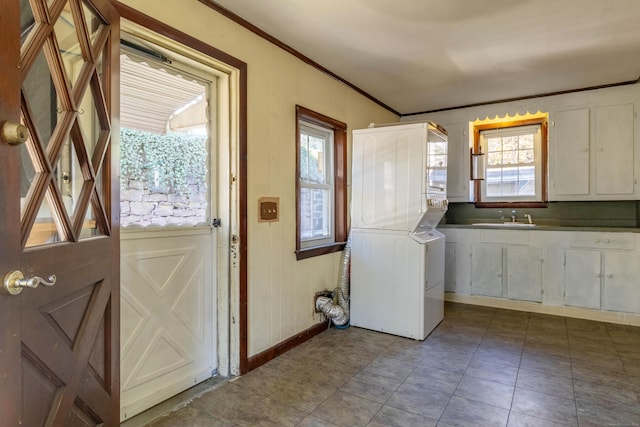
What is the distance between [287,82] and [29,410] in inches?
102

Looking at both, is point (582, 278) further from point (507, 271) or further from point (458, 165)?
point (458, 165)

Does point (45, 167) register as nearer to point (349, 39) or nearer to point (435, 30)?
point (349, 39)

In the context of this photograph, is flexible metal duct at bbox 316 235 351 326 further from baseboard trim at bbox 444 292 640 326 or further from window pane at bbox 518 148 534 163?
window pane at bbox 518 148 534 163

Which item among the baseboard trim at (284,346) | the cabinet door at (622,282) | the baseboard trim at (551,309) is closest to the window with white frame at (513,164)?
the cabinet door at (622,282)

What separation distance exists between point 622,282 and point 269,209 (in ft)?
12.0

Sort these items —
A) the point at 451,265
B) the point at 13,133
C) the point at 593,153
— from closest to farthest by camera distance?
the point at 13,133
the point at 593,153
the point at 451,265

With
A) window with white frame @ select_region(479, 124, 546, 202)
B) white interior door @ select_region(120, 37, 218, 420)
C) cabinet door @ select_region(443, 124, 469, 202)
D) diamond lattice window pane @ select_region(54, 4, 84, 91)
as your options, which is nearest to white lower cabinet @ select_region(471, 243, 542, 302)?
cabinet door @ select_region(443, 124, 469, 202)

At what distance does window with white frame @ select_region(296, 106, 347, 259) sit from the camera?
325 centimetres

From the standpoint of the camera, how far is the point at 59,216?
49.0 inches

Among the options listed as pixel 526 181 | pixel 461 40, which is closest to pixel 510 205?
pixel 526 181

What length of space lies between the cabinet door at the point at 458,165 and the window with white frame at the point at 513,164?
399 mm

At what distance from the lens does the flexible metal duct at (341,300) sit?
11.0ft

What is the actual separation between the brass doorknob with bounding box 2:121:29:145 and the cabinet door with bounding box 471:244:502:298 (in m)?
4.37

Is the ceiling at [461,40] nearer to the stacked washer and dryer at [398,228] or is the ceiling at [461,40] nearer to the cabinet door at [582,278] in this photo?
the stacked washer and dryer at [398,228]
